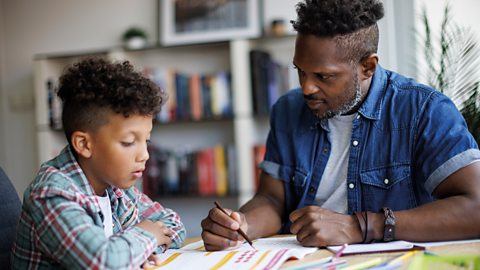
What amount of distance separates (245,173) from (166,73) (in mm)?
800

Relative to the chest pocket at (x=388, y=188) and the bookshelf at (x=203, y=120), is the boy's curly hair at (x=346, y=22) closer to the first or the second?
the chest pocket at (x=388, y=188)

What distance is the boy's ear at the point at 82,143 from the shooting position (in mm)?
1230

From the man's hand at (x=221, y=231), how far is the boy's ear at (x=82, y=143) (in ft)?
1.12

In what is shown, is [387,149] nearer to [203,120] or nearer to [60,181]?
[60,181]

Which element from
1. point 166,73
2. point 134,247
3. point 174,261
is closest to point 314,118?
point 174,261

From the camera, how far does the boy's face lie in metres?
1.22

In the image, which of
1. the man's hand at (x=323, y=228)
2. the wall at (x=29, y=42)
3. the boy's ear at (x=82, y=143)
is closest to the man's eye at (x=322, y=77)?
the man's hand at (x=323, y=228)

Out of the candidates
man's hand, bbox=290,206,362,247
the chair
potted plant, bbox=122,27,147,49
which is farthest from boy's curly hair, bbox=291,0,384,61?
potted plant, bbox=122,27,147,49

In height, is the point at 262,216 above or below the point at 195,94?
below

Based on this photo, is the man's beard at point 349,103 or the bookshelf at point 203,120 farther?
the bookshelf at point 203,120

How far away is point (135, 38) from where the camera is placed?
160 inches

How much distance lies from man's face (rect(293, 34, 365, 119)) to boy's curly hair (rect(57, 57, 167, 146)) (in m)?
0.46

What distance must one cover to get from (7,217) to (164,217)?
0.37 metres

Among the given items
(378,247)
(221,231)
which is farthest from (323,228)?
(221,231)
